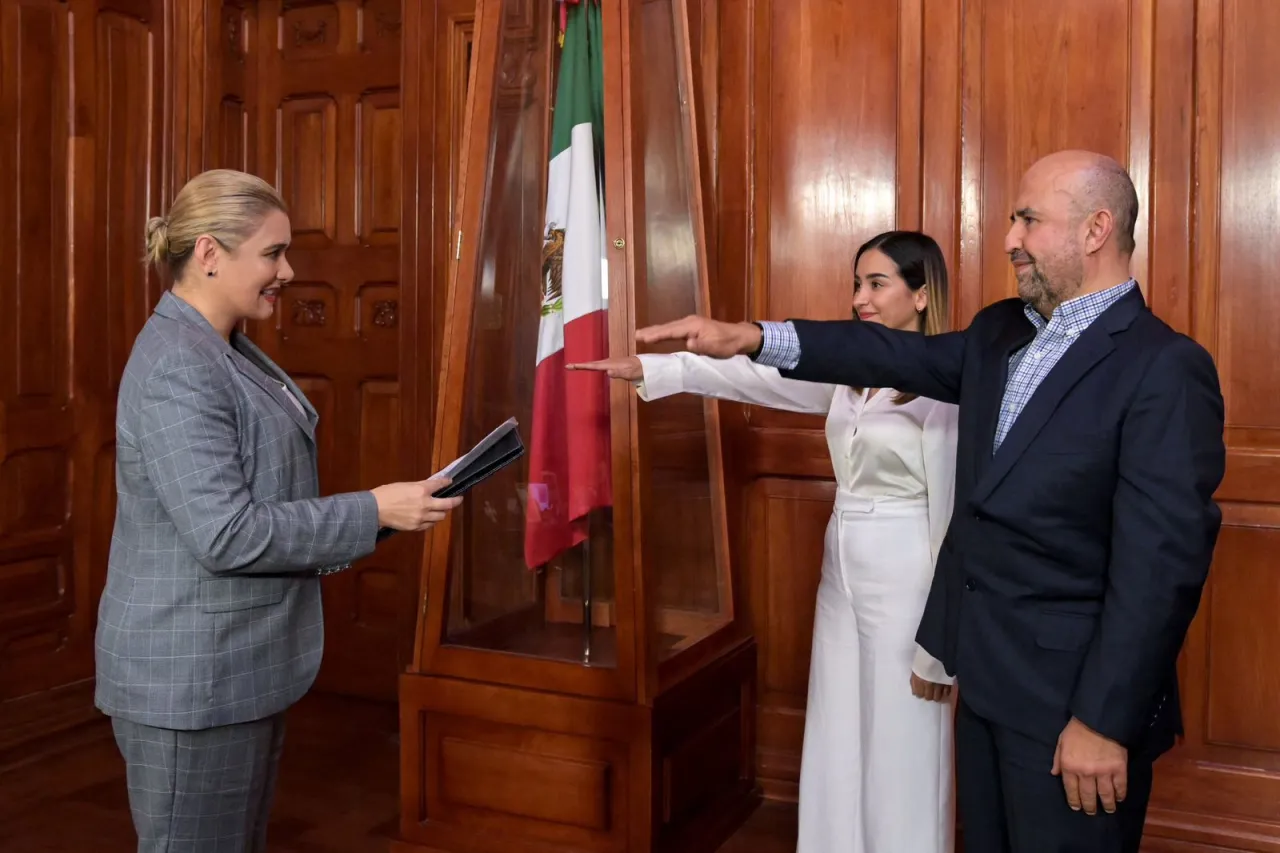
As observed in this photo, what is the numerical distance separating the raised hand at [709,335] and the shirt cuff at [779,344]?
0.04 ft

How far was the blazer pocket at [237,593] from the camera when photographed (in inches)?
62.2

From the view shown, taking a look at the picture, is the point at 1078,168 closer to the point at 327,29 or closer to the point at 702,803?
the point at 702,803

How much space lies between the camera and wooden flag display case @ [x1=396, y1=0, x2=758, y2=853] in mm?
2441

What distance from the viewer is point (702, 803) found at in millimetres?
2748

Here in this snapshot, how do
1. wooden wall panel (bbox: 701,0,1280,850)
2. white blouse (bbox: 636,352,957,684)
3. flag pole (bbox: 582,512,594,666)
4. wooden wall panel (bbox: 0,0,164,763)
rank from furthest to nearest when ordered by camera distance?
wooden wall panel (bbox: 0,0,164,763) → wooden wall panel (bbox: 701,0,1280,850) → flag pole (bbox: 582,512,594,666) → white blouse (bbox: 636,352,957,684)

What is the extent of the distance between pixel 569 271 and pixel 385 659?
206 centimetres

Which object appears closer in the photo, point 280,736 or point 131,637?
point 131,637

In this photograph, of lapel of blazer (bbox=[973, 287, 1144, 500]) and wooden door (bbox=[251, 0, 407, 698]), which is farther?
wooden door (bbox=[251, 0, 407, 698])

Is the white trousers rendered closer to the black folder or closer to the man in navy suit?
the man in navy suit

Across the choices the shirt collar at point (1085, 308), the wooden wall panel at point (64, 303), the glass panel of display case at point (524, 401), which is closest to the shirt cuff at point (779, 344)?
the shirt collar at point (1085, 308)

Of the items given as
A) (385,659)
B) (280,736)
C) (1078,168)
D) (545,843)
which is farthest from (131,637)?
(385,659)

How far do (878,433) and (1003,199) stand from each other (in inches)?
39.8

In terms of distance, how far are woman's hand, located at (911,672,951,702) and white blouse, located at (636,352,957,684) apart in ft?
0.08

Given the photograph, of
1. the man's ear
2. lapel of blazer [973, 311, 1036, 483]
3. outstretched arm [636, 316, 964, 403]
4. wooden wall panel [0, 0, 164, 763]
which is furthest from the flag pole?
wooden wall panel [0, 0, 164, 763]
